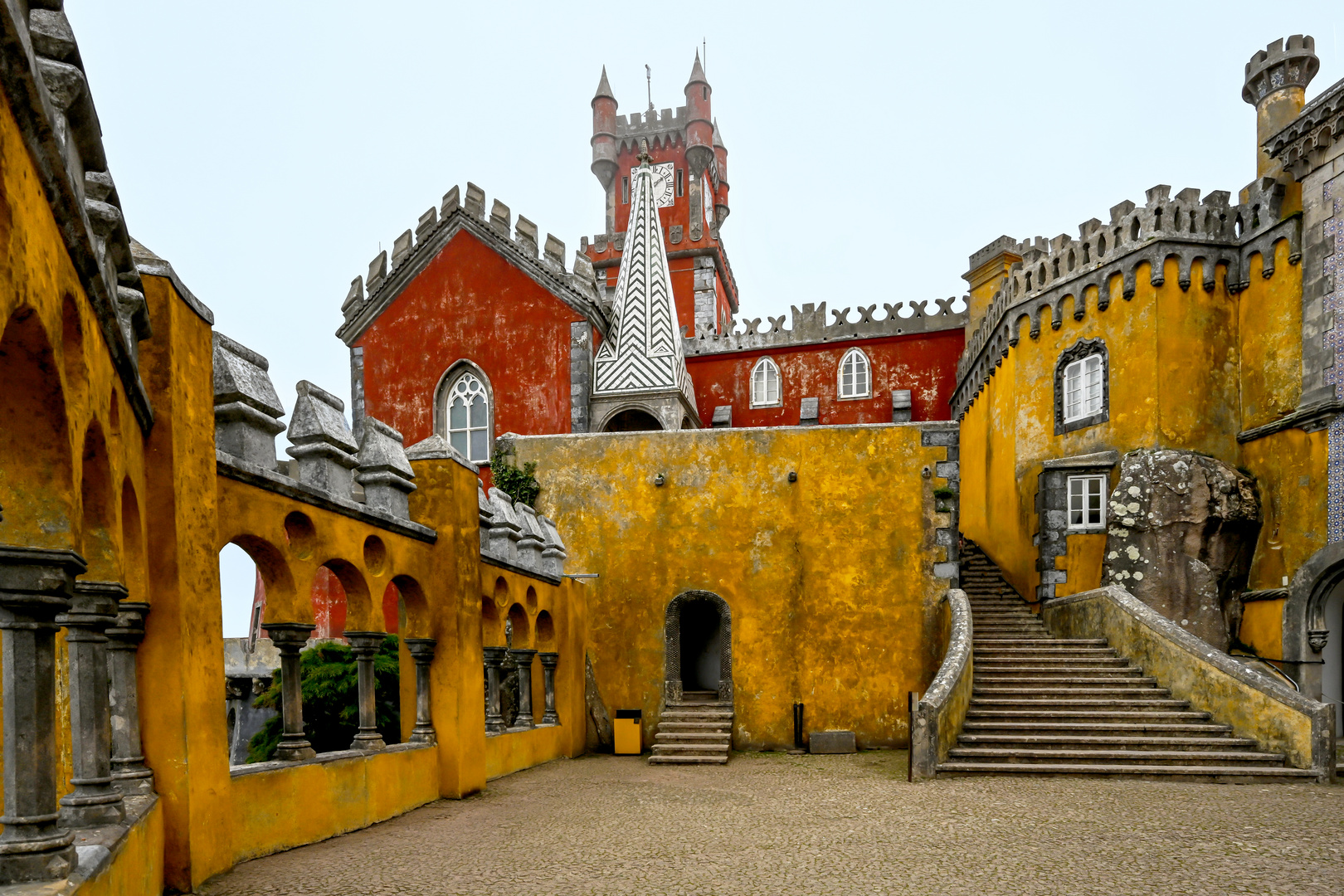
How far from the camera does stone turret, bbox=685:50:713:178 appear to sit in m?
35.6

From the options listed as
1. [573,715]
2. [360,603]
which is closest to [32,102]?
[360,603]

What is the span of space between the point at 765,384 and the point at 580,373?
571 centimetres

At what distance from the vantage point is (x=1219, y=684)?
35.9 feet

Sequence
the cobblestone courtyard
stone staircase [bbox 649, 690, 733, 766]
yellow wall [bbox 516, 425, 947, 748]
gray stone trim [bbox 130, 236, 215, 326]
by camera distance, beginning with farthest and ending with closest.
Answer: yellow wall [bbox 516, 425, 947, 748] → stone staircase [bbox 649, 690, 733, 766] → the cobblestone courtyard → gray stone trim [bbox 130, 236, 215, 326]

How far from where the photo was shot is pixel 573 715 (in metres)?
13.3

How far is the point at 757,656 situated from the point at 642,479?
10.1 ft

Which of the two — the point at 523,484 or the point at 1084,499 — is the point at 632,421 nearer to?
the point at 523,484

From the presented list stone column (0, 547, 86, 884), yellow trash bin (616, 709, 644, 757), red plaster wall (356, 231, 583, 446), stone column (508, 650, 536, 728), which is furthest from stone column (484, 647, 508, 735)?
red plaster wall (356, 231, 583, 446)

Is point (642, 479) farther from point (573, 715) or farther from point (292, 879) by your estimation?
point (292, 879)

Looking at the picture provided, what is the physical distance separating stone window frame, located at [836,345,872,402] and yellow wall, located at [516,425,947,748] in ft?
32.5

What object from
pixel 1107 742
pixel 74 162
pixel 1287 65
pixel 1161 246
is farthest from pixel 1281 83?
pixel 74 162

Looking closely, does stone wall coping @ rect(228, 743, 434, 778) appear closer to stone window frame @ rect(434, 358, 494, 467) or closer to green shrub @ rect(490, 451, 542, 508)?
green shrub @ rect(490, 451, 542, 508)

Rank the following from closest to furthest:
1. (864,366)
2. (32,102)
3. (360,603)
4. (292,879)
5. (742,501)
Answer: (32,102), (292,879), (360,603), (742,501), (864,366)

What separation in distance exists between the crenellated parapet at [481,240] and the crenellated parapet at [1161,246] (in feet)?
30.6
